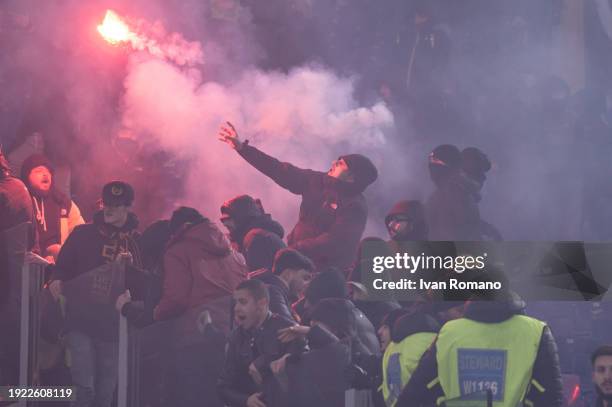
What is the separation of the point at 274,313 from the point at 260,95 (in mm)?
2394

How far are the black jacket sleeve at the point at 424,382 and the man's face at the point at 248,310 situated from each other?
937 millimetres

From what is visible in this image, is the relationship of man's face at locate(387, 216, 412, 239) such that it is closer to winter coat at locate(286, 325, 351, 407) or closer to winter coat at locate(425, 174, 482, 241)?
winter coat at locate(425, 174, 482, 241)

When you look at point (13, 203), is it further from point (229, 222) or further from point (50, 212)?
point (229, 222)

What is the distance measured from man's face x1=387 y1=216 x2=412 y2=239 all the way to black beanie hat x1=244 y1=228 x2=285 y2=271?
29.0 inches

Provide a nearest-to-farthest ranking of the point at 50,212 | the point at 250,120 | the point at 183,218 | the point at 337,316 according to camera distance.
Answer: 1. the point at 337,316
2. the point at 183,218
3. the point at 50,212
4. the point at 250,120

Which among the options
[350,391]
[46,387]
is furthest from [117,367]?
[350,391]

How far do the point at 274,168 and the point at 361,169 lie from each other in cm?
62

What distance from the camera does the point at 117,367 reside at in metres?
6.24

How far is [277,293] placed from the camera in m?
6.00

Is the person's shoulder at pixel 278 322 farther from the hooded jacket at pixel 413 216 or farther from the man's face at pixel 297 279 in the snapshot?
the hooded jacket at pixel 413 216

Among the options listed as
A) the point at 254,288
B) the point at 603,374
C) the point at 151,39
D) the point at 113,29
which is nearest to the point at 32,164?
the point at 113,29

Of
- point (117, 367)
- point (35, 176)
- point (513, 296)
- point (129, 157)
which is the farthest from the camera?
point (129, 157)

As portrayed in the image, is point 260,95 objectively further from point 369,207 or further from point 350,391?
point 350,391

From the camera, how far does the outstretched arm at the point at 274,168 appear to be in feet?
23.7
